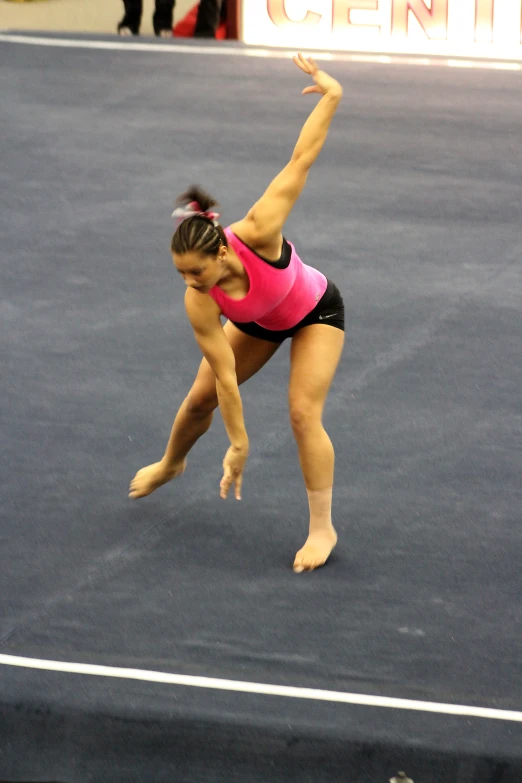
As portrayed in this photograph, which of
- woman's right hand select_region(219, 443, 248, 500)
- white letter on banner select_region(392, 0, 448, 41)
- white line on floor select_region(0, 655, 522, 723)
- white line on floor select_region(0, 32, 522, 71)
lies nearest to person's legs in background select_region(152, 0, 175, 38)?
white line on floor select_region(0, 32, 522, 71)

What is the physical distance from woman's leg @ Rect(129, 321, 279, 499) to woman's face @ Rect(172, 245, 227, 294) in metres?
0.42

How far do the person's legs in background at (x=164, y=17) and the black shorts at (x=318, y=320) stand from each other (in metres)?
6.80

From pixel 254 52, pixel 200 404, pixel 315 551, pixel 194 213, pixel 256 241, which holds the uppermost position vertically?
pixel 194 213

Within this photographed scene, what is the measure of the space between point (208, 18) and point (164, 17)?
0.41 meters

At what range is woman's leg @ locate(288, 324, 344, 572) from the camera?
11.1 feet

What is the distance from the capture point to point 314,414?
11.1 ft

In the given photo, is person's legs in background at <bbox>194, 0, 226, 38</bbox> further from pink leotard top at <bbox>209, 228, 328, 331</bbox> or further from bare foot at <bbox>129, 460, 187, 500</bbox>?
pink leotard top at <bbox>209, 228, 328, 331</bbox>

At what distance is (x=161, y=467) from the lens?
3.88 m

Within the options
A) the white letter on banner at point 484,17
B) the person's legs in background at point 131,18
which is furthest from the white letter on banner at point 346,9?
the person's legs in background at point 131,18

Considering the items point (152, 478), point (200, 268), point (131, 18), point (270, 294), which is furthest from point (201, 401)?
point (131, 18)

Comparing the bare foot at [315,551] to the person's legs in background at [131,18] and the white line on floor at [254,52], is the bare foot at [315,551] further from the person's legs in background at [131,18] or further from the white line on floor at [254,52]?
the person's legs in background at [131,18]

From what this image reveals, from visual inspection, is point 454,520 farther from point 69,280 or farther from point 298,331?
point 69,280

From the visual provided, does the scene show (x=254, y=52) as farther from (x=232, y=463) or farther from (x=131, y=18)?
(x=232, y=463)

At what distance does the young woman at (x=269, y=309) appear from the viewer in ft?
10.4
